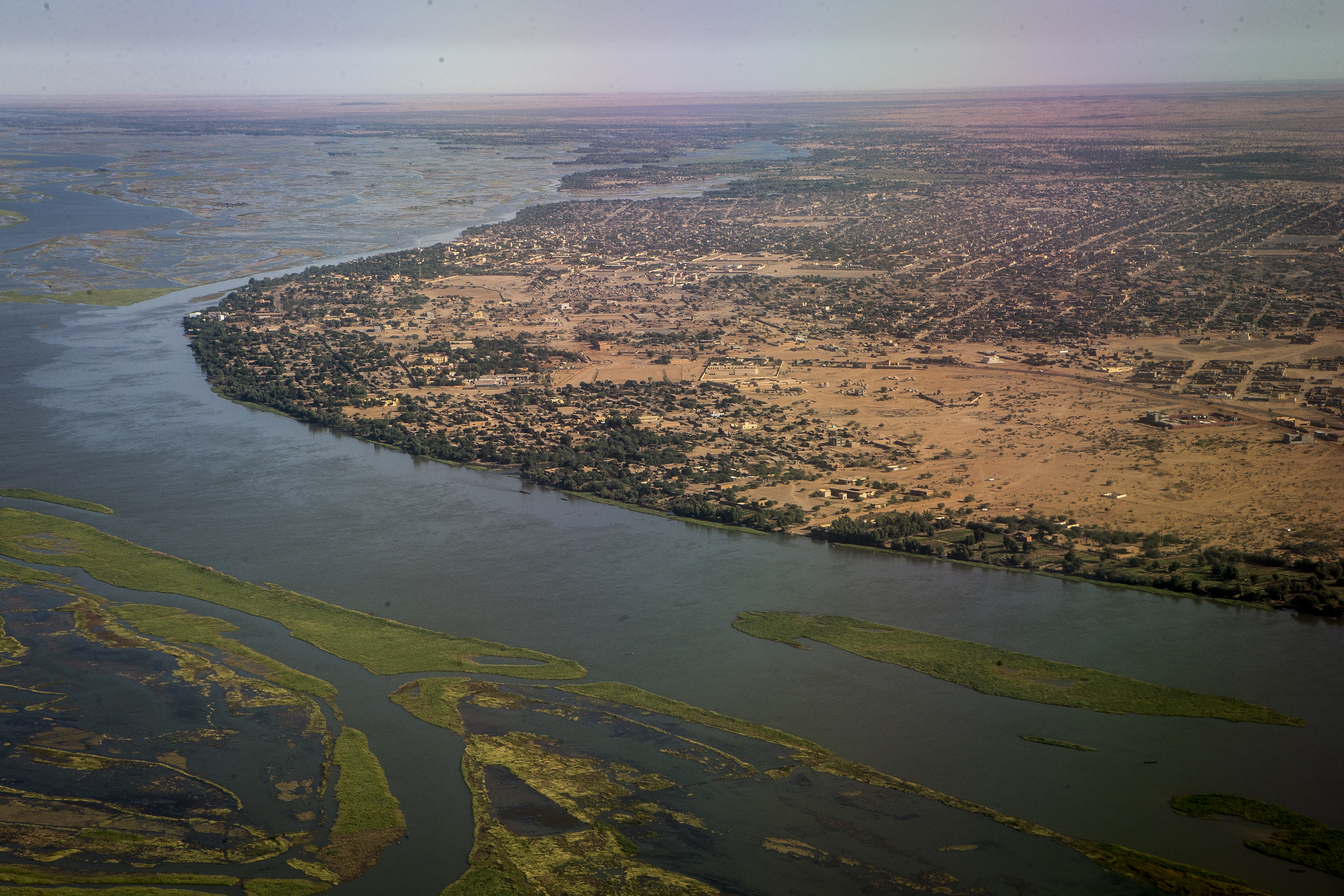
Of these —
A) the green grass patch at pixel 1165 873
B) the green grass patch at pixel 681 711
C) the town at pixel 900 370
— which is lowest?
the green grass patch at pixel 1165 873

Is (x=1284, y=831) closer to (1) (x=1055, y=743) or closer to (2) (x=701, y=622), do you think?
(1) (x=1055, y=743)

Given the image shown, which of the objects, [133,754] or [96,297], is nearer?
[133,754]

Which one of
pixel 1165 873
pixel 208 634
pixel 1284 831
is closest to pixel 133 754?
pixel 208 634

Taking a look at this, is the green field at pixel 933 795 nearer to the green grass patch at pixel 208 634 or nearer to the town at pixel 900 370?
the green grass patch at pixel 208 634

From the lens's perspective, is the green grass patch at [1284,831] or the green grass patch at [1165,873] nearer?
the green grass patch at [1165,873]

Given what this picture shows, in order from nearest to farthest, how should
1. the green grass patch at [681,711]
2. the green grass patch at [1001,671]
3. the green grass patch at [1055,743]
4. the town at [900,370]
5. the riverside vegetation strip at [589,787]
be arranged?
the riverside vegetation strip at [589,787] < the green grass patch at [1055,743] < the green grass patch at [681,711] < the green grass patch at [1001,671] < the town at [900,370]

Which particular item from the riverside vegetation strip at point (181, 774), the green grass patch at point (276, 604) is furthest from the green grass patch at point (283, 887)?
the green grass patch at point (276, 604)
